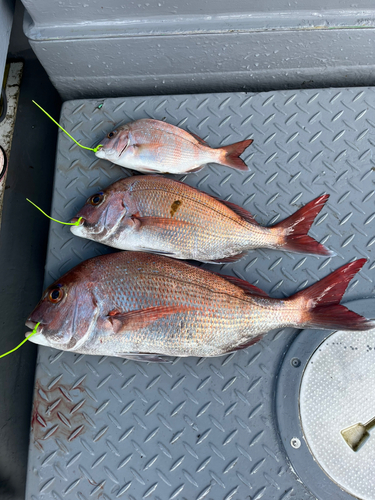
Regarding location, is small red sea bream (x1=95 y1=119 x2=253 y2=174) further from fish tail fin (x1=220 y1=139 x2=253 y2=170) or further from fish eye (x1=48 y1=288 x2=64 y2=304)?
fish eye (x1=48 y1=288 x2=64 y2=304)

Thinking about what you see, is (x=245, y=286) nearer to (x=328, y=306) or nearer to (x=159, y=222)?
(x=328, y=306)

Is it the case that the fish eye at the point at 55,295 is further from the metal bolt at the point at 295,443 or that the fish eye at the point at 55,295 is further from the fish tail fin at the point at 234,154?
the metal bolt at the point at 295,443

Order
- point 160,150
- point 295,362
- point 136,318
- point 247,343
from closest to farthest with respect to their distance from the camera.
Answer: point 136,318
point 247,343
point 295,362
point 160,150

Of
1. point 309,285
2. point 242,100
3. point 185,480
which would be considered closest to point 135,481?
point 185,480

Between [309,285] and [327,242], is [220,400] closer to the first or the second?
[309,285]

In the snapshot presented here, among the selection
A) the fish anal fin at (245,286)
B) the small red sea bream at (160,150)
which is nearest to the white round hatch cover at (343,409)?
the fish anal fin at (245,286)

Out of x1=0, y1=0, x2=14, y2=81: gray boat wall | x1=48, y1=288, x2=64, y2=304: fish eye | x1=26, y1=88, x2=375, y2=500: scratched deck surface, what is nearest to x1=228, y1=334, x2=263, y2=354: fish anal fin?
x1=26, y1=88, x2=375, y2=500: scratched deck surface

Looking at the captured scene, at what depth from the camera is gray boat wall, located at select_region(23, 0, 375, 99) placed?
184 centimetres

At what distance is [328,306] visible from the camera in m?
1.70

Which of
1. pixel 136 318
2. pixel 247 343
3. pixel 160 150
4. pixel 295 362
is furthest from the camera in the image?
pixel 160 150

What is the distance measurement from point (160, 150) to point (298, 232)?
0.88 meters

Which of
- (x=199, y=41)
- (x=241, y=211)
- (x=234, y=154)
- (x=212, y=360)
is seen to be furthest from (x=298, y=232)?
(x=199, y=41)

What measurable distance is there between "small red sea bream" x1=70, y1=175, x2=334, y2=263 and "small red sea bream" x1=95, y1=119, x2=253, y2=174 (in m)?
0.14

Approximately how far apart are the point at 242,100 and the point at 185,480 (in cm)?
216
